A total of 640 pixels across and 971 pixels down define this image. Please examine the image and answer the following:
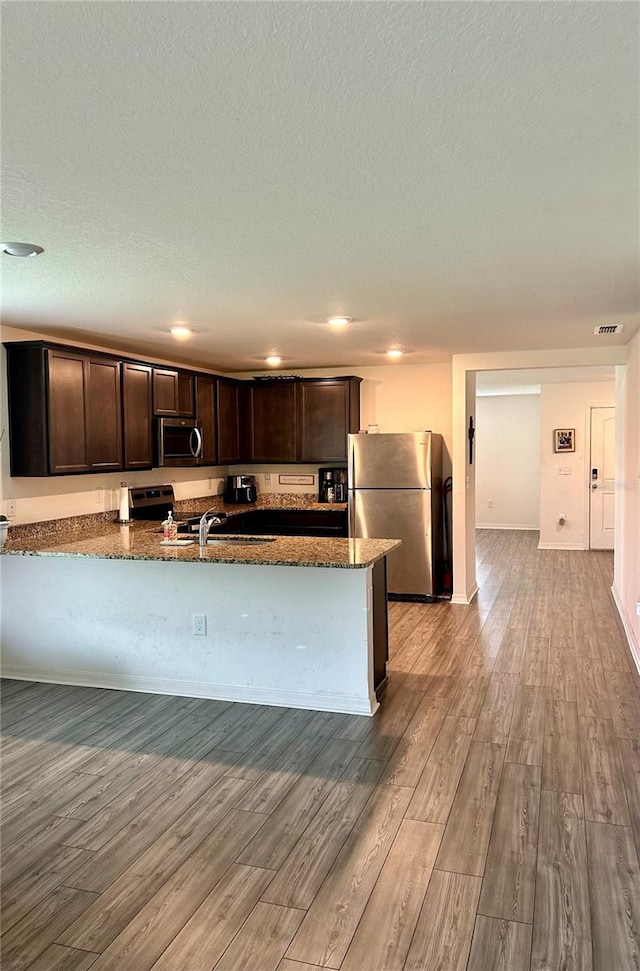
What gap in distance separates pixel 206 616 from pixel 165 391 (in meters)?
2.35

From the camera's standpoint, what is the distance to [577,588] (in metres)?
6.85

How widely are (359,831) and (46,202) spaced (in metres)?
2.51

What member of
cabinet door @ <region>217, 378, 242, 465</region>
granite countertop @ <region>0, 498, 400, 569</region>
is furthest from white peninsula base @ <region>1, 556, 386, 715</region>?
cabinet door @ <region>217, 378, 242, 465</region>

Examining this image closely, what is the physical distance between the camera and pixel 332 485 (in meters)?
6.93

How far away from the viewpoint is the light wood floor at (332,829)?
1.97 metres

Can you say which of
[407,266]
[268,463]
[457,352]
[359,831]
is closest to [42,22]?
[407,266]

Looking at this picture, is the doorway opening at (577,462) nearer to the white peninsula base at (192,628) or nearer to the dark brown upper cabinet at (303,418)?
the dark brown upper cabinet at (303,418)

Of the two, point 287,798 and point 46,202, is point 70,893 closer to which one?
point 287,798

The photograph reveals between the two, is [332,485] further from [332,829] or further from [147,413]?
[332,829]

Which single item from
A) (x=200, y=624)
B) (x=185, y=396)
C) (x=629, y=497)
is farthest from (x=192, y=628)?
(x=629, y=497)

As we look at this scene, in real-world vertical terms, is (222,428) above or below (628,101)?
below

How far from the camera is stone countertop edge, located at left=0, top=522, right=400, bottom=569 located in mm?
3553

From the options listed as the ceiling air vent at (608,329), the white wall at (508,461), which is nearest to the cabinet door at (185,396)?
the ceiling air vent at (608,329)

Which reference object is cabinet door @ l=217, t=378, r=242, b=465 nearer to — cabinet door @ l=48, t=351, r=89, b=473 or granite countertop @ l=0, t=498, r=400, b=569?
granite countertop @ l=0, t=498, r=400, b=569
